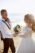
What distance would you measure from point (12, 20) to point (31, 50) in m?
0.29

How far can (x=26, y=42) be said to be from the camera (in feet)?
3.14

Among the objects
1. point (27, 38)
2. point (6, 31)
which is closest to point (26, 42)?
point (27, 38)

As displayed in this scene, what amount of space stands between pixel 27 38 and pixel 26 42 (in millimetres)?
36

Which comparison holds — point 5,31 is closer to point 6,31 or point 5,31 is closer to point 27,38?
point 6,31

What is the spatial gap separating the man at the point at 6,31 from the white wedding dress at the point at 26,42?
0.08 meters

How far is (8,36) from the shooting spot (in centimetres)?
96

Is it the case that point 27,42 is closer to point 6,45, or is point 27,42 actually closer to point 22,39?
point 22,39

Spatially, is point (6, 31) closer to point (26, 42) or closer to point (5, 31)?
point (5, 31)

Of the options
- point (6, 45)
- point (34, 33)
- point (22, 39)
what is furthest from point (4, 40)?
point (34, 33)

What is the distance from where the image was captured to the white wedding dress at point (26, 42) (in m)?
0.94

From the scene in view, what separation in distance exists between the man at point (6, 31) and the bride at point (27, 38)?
82 mm

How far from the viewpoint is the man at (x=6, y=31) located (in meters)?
0.96

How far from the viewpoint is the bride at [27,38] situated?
3.09 feet

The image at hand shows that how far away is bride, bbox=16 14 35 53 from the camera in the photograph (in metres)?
0.94
